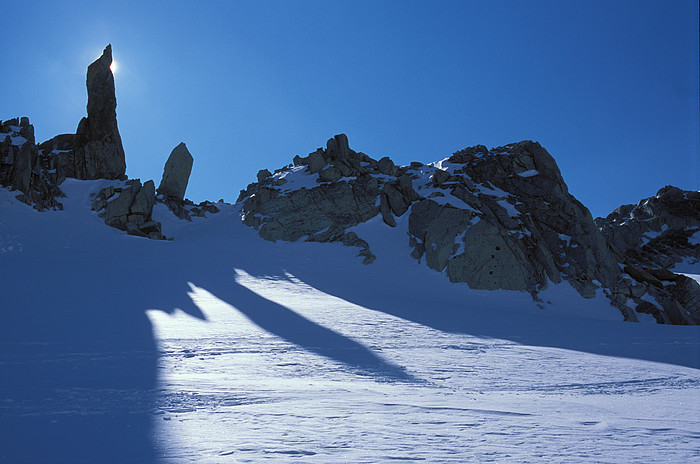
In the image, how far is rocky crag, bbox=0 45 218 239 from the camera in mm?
32406

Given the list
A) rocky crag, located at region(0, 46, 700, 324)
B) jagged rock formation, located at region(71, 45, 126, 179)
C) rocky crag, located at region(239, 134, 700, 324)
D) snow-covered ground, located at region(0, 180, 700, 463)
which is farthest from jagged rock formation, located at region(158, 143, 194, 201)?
snow-covered ground, located at region(0, 180, 700, 463)

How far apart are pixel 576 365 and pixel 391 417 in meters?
5.68

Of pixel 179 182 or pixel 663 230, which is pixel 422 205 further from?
pixel 663 230

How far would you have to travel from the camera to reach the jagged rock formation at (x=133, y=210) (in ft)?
106

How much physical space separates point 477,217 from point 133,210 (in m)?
28.8

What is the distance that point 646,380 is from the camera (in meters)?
7.15

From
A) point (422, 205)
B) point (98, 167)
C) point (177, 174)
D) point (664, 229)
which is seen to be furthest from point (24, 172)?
point (664, 229)

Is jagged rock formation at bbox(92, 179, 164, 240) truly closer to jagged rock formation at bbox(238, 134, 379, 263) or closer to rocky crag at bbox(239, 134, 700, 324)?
jagged rock formation at bbox(238, 134, 379, 263)

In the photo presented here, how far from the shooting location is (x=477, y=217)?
1032 inches

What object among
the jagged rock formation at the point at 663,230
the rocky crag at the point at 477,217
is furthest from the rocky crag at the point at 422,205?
the jagged rock formation at the point at 663,230

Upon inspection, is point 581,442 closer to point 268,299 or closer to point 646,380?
point 646,380

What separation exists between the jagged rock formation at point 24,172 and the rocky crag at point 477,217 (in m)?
16.9

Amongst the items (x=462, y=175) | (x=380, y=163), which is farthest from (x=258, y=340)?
(x=380, y=163)

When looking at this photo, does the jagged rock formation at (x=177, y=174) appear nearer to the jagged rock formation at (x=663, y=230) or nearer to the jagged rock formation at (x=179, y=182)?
the jagged rock formation at (x=179, y=182)
